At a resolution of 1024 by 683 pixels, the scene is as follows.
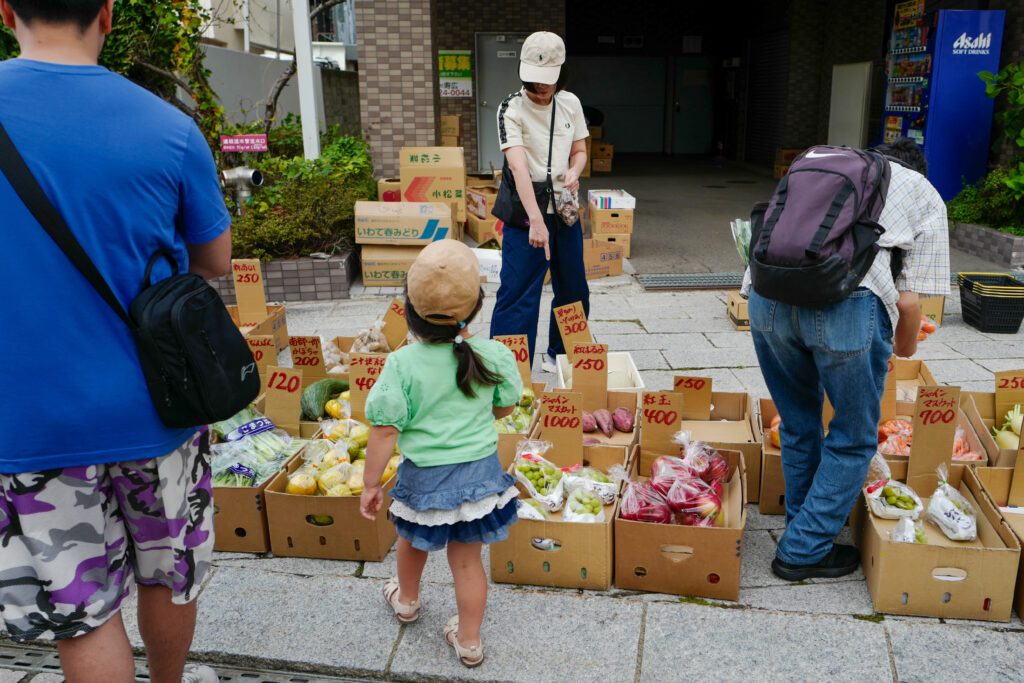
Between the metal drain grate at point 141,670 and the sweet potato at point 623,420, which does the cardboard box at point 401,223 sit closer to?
the sweet potato at point 623,420

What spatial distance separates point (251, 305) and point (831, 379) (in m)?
3.60

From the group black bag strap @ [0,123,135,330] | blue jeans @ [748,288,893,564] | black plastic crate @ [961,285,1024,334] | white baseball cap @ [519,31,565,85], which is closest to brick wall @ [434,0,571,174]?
black plastic crate @ [961,285,1024,334]

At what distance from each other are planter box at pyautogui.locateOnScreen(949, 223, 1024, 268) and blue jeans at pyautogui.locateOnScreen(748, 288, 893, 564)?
554 centimetres

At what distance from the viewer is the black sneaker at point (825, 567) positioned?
2.83 m

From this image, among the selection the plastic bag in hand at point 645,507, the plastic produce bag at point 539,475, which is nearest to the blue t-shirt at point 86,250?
the plastic produce bag at point 539,475

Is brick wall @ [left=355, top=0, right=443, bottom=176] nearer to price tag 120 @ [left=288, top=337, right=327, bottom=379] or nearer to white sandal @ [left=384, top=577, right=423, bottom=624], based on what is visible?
price tag 120 @ [left=288, top=337, right=327, bottom=379]

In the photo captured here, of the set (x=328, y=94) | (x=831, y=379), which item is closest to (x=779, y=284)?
(x=831, y=379)

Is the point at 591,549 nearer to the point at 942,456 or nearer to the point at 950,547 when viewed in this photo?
the point at 950,547

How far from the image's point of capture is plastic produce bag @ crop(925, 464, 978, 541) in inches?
108

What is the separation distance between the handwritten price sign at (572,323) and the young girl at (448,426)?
66.5 inches

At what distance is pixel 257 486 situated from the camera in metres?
3.01

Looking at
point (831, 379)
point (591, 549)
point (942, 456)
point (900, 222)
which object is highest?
point (900, 222)

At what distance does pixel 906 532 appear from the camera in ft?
8.96

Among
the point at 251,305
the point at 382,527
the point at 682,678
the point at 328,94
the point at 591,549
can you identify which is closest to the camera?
the point at 682,678
